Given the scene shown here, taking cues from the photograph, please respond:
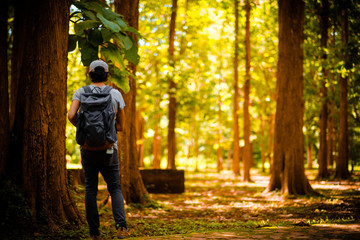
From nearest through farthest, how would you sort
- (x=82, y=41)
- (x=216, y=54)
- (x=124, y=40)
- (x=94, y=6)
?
(x=124, y=40) → (x=94, y=6) → (x=82, y=41) → (x=216, y=54)

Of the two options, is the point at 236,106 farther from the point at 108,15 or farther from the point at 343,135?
the point at 108,15

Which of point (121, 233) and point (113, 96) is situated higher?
point (113, 96)

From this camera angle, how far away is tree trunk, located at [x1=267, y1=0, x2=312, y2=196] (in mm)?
11297

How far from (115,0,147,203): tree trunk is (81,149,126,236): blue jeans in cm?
400

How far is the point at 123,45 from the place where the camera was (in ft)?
16.2

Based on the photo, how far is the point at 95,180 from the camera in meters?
4.66

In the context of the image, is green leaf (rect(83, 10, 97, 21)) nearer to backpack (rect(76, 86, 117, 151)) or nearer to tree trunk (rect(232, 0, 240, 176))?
backpack (rect(76, 86, 117, 151))

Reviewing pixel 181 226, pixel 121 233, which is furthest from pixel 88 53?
pixel 181 226

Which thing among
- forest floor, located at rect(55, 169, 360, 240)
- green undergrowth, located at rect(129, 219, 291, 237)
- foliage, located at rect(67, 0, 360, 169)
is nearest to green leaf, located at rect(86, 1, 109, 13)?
forest floor, located at rect(55, 169, 360, 240)

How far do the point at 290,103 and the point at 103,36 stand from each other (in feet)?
26.2

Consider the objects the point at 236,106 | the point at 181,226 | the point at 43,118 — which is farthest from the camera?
the point at 236,106

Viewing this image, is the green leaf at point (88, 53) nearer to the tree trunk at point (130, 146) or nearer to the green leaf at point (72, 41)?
the green leaf at point (72, 41)

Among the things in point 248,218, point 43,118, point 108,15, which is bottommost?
point 248,218

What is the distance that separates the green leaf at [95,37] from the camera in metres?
5.12
